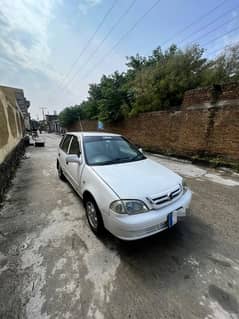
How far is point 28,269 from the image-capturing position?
1.73 meters

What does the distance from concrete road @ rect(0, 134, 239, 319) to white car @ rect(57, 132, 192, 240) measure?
377 mm

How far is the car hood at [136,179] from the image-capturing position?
5.97 ft

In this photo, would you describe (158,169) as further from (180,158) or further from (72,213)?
(180,158)

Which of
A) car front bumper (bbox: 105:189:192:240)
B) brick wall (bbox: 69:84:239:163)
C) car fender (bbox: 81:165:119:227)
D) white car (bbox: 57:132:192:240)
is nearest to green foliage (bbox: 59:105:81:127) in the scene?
brick wall (bbox: 69:84:239:163)

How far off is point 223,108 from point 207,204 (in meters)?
4.03

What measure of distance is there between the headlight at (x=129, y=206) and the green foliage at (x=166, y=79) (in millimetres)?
7924

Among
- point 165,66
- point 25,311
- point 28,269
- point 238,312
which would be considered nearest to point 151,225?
point 238,312

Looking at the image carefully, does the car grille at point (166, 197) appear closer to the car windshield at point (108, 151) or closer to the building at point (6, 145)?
the car windshield at point (108, 151)

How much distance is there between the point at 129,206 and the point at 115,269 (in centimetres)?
74

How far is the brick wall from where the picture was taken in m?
5.20

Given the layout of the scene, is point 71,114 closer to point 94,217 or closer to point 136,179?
point 94,217

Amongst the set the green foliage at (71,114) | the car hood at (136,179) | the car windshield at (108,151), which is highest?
the green foliage at (71,114)

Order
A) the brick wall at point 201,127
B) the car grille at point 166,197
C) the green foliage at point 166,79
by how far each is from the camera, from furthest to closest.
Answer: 1. the green foliage at point 166,79
2. the brick wall at point 201,127
3. the car grille at point 166,197

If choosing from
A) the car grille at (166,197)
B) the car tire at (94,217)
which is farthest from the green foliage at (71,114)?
the car grille at (166,197)
